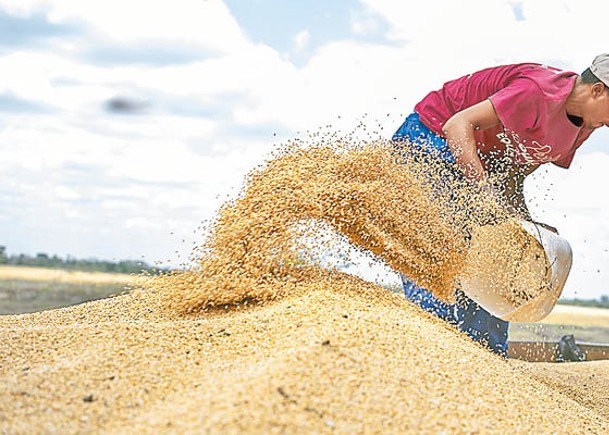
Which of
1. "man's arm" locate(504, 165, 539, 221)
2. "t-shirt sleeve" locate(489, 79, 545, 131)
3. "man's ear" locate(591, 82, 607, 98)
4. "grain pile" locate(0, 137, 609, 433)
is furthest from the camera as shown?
"man's arm" locate(504, 165, 539, 221)

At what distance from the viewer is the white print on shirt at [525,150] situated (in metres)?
3.26

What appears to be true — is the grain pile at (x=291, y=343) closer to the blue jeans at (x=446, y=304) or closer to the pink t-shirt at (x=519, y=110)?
the blue jeans at (x=446, y=304)

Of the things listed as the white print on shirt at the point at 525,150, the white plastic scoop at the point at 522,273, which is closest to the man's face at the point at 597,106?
the white print on shirt at the point at 525,150

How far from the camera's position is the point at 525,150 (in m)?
3.34

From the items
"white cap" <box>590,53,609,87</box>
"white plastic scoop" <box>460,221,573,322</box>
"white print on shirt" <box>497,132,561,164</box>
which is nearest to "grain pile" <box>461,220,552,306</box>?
"white plastic scoop" <box>460,221,573,322</box>

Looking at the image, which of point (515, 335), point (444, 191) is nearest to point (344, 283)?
point (444, 191)

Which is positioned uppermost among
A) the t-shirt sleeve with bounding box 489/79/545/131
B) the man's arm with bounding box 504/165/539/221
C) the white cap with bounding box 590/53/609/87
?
the white cap with bounding box 590/53/609/87

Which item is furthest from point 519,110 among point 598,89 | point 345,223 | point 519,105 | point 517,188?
point 345,223

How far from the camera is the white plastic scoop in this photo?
3.23 meters

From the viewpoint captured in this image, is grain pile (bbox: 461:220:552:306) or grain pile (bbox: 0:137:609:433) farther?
grain pile (bbox: 461:220:552:306)

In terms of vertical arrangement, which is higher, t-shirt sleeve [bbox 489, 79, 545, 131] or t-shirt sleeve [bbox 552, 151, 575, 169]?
t-shirt sleeve [bbox 489, 79, 545, 131]

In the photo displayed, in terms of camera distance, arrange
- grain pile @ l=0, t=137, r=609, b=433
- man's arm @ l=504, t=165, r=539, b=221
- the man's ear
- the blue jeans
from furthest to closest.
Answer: man's arm @ l=504, t=165, r=539, b=221 < the blue jeans < the man's ear < grain pile @ l=0, t=137, r=609, b=433

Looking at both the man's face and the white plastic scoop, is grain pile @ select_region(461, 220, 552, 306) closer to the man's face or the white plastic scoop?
the white plastic scoop

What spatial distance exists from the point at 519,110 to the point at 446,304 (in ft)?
3.18
